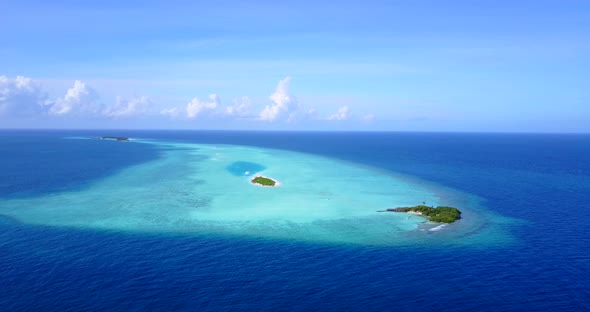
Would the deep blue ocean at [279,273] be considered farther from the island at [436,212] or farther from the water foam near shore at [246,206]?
the island at [436,212]

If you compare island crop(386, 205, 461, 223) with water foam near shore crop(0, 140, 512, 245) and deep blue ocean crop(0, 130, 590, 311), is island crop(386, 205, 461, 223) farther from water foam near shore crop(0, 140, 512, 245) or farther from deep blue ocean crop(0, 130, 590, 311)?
deep blue ocean crop(0, 130, 590, 311)

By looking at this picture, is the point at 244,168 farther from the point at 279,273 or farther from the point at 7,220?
the point at 279,273

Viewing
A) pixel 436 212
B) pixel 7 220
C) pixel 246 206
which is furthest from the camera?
pixel 246 206

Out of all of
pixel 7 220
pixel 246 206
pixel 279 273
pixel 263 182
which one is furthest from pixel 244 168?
pixel 279 273

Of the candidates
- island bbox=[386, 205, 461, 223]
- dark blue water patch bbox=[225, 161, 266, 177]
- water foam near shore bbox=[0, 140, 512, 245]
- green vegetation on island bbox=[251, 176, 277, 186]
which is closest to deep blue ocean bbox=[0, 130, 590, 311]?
water foam near shore bbox=[0, 140, 512, 245]

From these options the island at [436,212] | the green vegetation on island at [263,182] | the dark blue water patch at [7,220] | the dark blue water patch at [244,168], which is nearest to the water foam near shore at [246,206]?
the dark blue water patch at [7,220]

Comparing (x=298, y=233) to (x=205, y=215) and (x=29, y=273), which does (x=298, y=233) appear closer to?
(x=205, y=215)

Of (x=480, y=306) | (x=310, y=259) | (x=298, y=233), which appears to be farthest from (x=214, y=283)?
(x=480, y=306)
